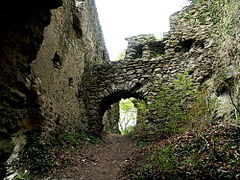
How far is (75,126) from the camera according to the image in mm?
7875

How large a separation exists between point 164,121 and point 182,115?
748 millimetres

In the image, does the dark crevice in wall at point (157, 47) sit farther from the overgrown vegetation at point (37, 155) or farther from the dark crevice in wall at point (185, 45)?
the overgrown vegetation at point (37, 155)

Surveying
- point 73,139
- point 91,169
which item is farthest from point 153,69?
point 91,169

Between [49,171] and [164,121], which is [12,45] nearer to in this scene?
[49,171]

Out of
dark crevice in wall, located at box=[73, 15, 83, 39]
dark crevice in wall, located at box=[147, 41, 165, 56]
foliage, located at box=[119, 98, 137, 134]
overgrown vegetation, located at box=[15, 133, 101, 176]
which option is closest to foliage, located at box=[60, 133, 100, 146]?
overgrown vegetation, located at box=[15, 133, 101, 176]

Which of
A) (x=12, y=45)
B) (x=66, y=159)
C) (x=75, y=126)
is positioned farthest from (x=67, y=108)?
(x=12, y=45)

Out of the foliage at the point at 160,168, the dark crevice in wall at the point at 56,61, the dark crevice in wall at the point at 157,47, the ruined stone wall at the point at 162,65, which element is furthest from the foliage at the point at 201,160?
the dark crevice in wall at the point at 157,47

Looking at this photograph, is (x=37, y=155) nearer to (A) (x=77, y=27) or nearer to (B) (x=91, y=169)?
(B) (x=91, y=169)

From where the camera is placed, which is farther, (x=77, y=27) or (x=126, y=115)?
(x=126, y=115)

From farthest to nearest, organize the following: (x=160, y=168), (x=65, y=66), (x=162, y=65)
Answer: (x=162, y=65)
(x=65, y=66)
(x=160, y=168)

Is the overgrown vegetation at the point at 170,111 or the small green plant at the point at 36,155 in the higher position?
the overgrown vegetation at the point at 170,111

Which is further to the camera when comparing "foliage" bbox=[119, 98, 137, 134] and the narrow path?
"foliage" bbox=[119, 98, 137, 134]

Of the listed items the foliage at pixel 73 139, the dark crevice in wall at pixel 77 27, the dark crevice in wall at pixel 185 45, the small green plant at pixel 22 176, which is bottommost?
the small green plant at pixel 22 176

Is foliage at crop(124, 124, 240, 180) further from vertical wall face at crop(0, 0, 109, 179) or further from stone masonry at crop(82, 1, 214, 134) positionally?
stone masonry at crop(82, 1, 214, 134)
